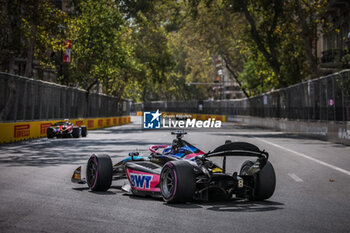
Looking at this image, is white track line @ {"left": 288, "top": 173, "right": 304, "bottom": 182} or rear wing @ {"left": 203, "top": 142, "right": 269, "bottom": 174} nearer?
rear wing @ {"left": 203, "top": 142, "right": 269, "bottom": 174}

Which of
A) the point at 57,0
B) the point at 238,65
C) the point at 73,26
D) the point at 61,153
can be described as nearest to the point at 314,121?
the point at 61,153

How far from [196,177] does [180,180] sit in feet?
1.70

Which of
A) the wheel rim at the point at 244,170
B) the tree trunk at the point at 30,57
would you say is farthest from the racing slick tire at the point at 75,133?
the wheel rim at the point at 244,170

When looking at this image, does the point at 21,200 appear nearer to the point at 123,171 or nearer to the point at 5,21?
the point at 123,171

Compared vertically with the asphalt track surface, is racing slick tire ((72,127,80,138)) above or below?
above

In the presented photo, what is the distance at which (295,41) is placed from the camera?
1841 inches

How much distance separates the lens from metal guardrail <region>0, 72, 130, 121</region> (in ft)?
86.7

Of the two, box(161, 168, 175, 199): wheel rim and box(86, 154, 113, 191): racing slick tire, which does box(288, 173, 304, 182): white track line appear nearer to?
box(86, 154, 113, 191): racing slick tire

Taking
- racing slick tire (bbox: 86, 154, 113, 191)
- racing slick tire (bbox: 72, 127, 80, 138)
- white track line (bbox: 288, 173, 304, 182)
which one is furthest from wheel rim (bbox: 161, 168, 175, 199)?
racing slick tire (bbox: 72, 127, 80, 138)

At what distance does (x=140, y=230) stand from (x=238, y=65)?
243 ft

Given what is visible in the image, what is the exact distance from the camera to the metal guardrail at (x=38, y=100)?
86.7ft

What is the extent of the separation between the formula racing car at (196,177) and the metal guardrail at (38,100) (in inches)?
662

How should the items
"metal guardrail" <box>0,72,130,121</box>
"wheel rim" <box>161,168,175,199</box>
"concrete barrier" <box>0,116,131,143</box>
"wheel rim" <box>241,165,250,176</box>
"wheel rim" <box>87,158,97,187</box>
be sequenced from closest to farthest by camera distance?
"wheel rim" <box>161,168,175,199</box> → "wheel rim" <box>241,165,250,176</box> → "wheel rim" <box>87,158,97,187</box> → "concrete barrier" <box>0,116,131,143</box> → "metal guardrail" <box>0,72,130,121</box>

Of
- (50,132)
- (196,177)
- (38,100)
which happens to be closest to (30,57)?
(38,100)
